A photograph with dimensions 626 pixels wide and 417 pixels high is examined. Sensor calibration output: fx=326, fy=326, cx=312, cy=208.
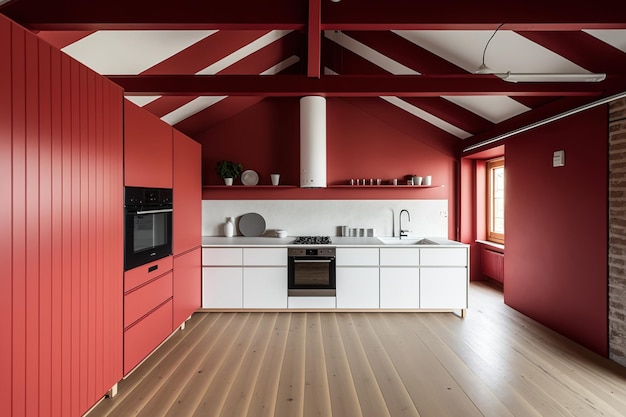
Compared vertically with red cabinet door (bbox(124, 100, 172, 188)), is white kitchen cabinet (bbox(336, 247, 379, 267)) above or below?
below

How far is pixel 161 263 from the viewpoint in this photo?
2.94 meters

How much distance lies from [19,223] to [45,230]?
153mm

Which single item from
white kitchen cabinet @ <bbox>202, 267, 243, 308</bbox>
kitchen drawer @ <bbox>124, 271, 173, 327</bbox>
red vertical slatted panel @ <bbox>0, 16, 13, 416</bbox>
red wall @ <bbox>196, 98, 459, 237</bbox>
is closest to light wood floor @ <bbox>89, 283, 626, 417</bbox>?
white kitchen cabinet @ <bbox>202, 267, 243, 308</bbox>

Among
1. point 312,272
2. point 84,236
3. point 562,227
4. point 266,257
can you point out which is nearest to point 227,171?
point 266,257

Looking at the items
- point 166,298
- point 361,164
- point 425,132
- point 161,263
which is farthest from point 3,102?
point 425,132

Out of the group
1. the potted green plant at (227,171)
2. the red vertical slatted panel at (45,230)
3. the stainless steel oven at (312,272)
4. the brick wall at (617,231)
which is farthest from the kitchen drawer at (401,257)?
the red vertical slatted panel at (45,230)

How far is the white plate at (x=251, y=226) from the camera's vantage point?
4.73 m

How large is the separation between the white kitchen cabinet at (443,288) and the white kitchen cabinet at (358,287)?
22.1 inches

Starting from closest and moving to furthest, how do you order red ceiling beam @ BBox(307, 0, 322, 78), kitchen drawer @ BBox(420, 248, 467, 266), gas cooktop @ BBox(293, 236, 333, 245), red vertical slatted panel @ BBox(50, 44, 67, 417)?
red vertical slatted panel @ BBox(50, 44, 67, 417), red ceiling beam @ BBox(307, 0, 322, 78), kitchen drawer @ BBox(420, 248, 467, 266), gas cooktop @ BBox(293, 236, 333, 245)

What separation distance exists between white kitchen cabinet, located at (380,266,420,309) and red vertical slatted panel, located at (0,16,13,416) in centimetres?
327

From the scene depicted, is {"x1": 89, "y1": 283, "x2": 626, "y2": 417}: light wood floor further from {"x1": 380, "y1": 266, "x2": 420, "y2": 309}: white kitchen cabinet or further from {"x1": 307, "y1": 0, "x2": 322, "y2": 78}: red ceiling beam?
{"x1": 307, "y1": 0, "x2": 322, "y2": 78}: red ceiling beam

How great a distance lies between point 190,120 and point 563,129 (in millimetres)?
4332

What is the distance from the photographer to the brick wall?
263 centimetres
